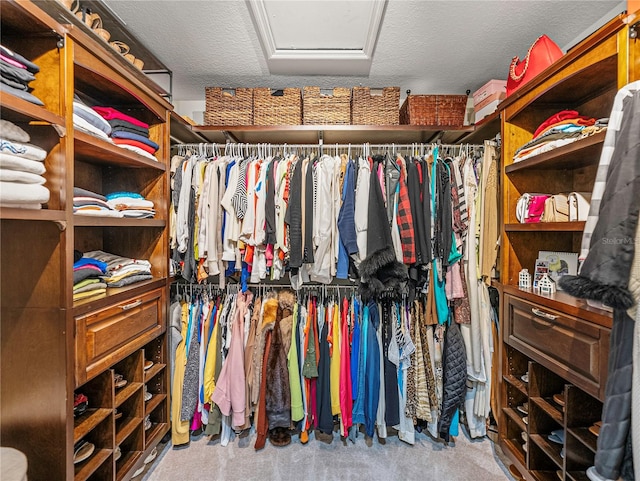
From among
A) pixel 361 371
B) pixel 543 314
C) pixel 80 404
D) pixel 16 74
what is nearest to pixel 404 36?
pixel 543 314

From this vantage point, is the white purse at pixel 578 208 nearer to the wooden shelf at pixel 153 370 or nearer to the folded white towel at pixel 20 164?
the folded white towel at pixel 20 164

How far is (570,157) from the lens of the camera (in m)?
1.43

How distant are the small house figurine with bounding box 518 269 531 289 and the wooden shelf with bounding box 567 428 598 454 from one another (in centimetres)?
67

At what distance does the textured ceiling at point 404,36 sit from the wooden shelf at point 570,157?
Result: 2.53ft

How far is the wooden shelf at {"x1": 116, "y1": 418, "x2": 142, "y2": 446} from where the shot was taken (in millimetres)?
1449

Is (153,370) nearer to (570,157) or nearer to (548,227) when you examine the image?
(548,227)

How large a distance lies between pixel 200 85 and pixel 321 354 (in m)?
2.17

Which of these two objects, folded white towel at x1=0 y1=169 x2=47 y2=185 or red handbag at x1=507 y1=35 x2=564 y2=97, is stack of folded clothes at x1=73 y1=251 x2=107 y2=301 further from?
red handbag at x1=507 y1=35 x2=564 y2=97

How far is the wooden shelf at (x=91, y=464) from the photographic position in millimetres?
1236

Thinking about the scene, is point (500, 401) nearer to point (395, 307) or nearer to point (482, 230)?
point (395, 307)

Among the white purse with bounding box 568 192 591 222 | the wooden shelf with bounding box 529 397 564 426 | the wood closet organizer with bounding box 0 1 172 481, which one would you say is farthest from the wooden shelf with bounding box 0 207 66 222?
the wooden shelf with bounding box 529 397 564 426

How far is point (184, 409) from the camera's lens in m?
1.83

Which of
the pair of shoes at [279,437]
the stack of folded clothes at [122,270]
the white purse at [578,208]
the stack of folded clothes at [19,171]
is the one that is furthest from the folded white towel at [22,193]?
the white purse at [578,208]

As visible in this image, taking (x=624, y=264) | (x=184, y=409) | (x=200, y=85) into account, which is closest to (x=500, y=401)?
(x=624, y=264)
